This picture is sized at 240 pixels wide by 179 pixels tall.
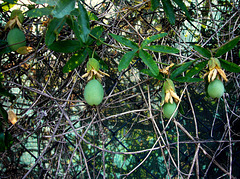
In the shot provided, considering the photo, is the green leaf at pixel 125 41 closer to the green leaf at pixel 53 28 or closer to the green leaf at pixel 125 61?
the green leaf at pixel 125 61

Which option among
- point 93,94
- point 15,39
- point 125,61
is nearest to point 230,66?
point 125,61

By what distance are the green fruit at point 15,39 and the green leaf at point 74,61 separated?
0.26m

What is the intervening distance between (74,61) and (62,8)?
274mm

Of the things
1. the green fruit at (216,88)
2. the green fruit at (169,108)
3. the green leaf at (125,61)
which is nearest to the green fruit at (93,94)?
the green leaf at (125,61)

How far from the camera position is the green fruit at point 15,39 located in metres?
0.93

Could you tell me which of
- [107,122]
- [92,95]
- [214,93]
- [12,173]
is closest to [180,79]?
[214,93]

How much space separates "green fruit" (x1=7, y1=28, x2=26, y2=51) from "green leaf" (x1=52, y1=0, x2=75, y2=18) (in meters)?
0.42

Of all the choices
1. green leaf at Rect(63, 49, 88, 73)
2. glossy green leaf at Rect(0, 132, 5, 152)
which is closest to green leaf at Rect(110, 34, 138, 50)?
green leaf at Rect(63, 49, 88, 73)

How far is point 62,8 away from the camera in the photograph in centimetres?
59

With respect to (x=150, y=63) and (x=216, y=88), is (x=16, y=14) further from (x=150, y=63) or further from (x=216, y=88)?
(x=216, y=88)

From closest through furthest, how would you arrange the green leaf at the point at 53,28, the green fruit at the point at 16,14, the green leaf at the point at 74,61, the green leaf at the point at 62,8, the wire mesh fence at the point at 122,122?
the green leaf at the point at 62,8 < the green leaf at the point at 53,28 < the green leaf at the point at 74,61 < the green fruit at the point at 16,14 < the wire mesh fence at the point at 122,122

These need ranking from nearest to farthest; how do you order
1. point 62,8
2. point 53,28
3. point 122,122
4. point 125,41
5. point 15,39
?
point 62,8 < point 53,28 < point 125,41 < point 15,39 < point 122,122

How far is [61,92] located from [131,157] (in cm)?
49

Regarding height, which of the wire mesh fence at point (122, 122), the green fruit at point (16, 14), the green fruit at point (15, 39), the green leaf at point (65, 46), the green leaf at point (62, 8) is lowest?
the wire mesh fence at point (122, 122)
